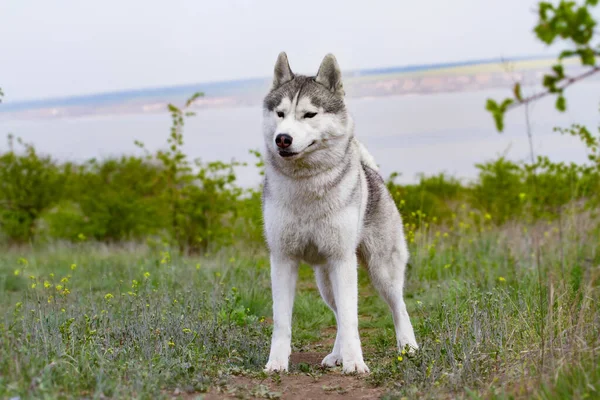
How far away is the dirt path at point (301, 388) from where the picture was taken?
414 cm

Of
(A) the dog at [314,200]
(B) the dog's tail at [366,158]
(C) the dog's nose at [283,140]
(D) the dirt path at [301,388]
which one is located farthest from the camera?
(B) the dog's tail at [366,158]

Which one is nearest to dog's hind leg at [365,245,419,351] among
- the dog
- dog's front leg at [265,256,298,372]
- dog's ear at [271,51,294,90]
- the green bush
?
the dog

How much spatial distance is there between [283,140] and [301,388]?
1.73m

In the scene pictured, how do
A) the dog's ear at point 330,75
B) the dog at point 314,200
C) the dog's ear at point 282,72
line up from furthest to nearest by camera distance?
the dog's ear at point 282,72
the dog's ear at point 330,75
the dog at point 314,200

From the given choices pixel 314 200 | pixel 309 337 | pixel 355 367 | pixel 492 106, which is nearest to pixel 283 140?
pixel 314 200

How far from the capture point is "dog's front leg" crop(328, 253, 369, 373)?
490 cm

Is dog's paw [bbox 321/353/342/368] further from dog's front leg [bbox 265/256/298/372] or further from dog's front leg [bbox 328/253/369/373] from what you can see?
dog's front leg [bbox 265/256/298/372]

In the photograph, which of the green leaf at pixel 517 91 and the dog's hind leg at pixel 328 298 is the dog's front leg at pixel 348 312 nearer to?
the dog's hind leg at pixel 328 298

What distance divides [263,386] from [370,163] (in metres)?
2.62

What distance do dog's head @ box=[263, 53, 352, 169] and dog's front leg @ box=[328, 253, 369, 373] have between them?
815 millimetres

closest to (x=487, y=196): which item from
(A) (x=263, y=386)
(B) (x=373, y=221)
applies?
(B) (x=373, y=221)

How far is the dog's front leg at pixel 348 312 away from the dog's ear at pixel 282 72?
1.51 metres

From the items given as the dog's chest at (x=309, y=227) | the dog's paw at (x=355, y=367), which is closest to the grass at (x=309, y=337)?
the dog's paw at (x=355, y=367)

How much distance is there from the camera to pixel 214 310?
5.69 metres
